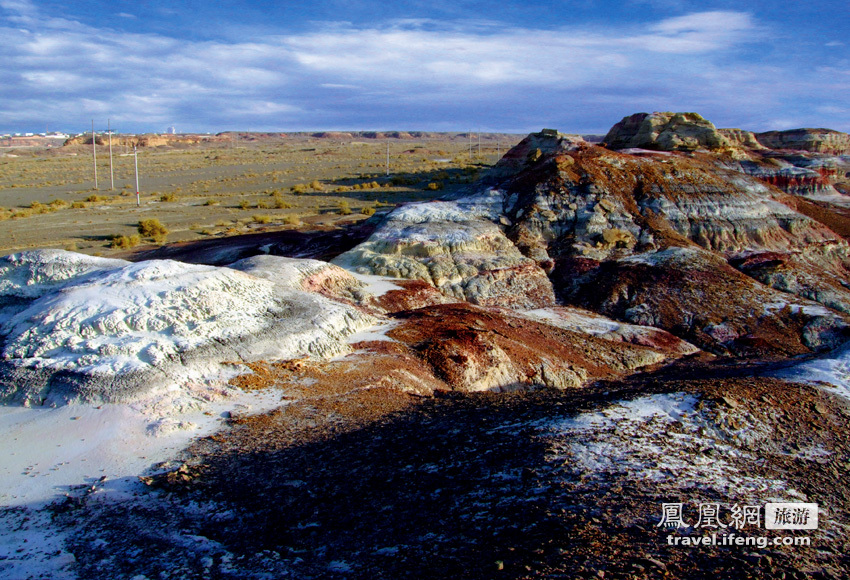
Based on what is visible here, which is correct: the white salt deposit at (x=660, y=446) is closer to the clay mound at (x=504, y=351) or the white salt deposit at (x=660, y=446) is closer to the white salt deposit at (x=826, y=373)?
the white salt deposit at (x=826, y=373)

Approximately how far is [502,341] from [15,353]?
26.6ft

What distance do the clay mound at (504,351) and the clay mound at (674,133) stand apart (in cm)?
1529

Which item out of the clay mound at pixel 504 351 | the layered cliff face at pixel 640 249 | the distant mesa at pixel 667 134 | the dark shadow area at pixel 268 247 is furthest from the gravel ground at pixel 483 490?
the distant mesa at pixel 667 134

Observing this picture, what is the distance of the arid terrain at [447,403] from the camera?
5020mm

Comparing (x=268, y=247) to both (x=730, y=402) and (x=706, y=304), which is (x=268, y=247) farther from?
(x=730, y=402)

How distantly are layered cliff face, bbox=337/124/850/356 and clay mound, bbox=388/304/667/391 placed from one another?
8.01 feet

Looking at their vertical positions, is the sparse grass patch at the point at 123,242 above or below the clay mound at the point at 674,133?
below

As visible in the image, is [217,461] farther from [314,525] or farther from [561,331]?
[561,331]

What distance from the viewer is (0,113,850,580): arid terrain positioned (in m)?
5.02

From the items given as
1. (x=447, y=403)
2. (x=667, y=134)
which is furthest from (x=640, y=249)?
(x=447, y=403)

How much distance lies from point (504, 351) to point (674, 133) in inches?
740

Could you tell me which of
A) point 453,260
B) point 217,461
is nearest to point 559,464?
point 217,461

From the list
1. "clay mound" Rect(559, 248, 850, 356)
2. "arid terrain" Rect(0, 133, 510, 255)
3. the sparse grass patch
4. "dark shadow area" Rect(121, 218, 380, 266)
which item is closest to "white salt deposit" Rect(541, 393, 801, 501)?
"clay mound" Rect(559, 248, 850, 356)

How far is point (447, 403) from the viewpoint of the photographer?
28.2ft
